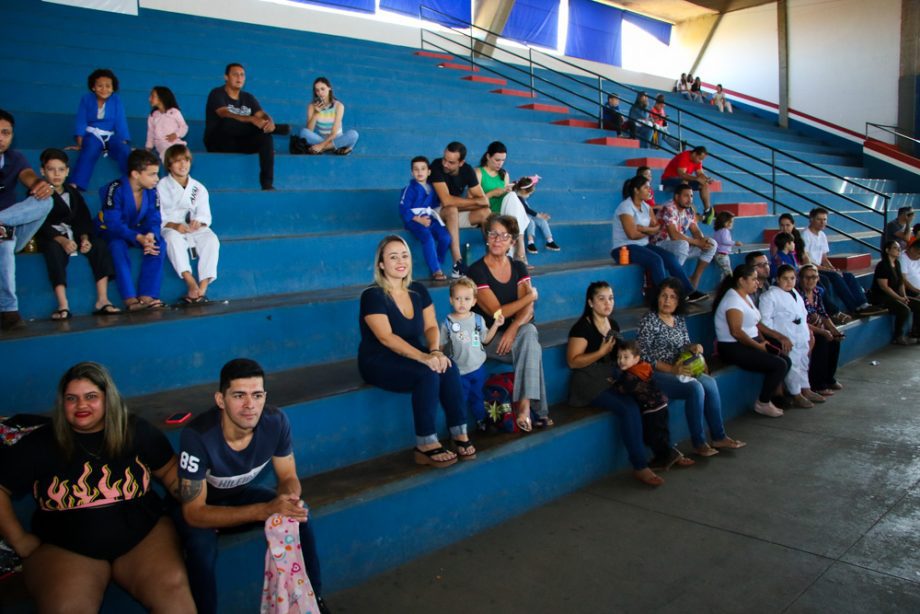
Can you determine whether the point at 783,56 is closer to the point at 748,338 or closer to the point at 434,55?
the point at 434,55

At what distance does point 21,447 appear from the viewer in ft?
8.01

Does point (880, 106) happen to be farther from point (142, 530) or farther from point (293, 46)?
point (142, 530)

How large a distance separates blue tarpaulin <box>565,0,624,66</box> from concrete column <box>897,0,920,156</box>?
6259 millimetres

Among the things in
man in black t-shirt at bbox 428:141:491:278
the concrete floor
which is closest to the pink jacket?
man in black t-shirt at bbox 428:141:491:278

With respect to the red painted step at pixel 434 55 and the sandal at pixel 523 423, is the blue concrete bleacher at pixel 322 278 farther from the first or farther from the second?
the red painted step at pixel 434 55

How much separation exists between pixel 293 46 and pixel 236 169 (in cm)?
530

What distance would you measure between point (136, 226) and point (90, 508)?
233 centimetres

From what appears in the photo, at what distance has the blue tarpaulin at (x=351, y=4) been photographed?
12.6 metres

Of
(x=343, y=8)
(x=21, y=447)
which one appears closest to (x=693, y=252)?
(x=21, y=447)

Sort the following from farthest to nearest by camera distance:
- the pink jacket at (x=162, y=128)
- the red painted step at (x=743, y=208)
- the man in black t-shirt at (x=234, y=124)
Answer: the red painted step at (x=743, y=208), the man in black t-shirt at (x=234, y=124), the pink jacket at (x=162, y=128)

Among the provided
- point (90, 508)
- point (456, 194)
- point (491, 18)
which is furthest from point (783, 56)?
point (90, 508)

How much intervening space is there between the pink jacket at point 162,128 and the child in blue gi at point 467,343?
294 cm

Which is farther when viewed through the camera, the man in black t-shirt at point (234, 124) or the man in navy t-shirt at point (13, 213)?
the man in black t-shirt at point (234, 124)

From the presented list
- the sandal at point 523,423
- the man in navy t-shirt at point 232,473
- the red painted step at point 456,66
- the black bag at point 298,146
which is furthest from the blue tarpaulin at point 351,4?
the man in navy t-shirt at point 232,473
